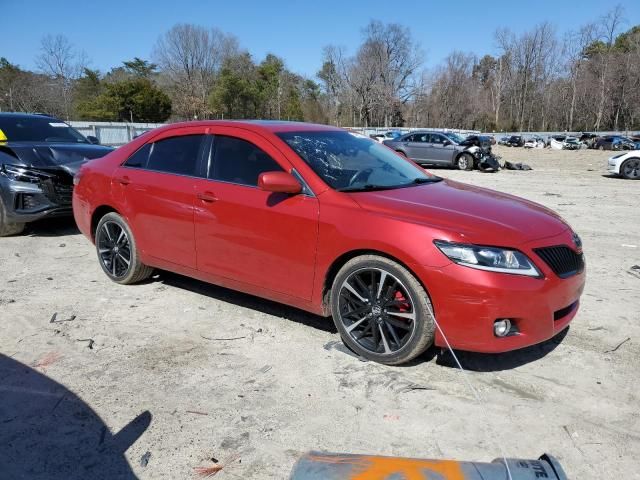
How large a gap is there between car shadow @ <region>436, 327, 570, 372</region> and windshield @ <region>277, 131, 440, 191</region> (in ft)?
4.34

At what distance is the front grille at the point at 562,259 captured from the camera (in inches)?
126

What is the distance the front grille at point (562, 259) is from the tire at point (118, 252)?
3.53 meters

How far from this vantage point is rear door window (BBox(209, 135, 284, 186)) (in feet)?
12.8

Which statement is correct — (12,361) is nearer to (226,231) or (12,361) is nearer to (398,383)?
(226,231)

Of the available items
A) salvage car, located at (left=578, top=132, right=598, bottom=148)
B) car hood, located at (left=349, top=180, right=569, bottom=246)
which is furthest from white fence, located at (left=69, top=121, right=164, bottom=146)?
salvage car, located at (left=578, top=132, right=598, bottom=148)

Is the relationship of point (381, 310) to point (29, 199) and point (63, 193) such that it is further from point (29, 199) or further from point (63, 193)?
point (29, 199)

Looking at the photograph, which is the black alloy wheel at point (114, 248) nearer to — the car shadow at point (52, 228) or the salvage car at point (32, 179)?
the salvage car at point (32, 179)

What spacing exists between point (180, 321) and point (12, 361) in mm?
1208

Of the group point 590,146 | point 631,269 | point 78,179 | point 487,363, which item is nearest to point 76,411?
point 487,363

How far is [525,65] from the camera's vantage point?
80.8 metres

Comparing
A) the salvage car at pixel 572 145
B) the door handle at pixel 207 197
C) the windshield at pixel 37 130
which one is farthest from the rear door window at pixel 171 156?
the salvage car at pixel 572 145

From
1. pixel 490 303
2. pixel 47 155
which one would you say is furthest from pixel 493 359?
pixel 47 155

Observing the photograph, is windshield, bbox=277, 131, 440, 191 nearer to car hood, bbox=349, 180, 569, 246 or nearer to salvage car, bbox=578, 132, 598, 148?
car hood, bbox=349, 180, 569, 246

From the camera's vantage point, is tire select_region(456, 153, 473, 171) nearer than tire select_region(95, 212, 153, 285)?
No
